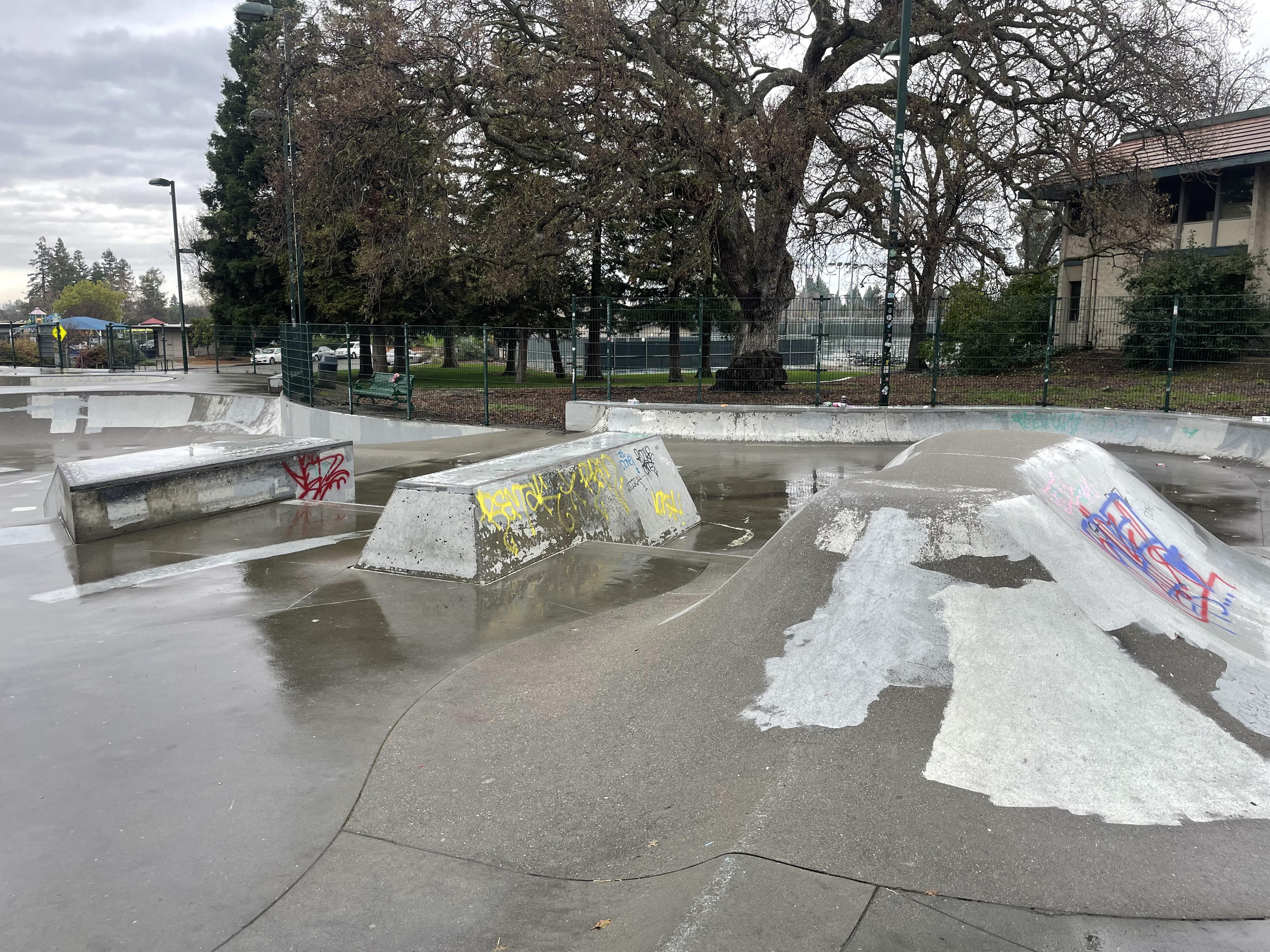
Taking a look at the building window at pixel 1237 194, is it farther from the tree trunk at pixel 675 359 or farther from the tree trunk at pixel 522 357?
the tree trunk at pixel 522 357

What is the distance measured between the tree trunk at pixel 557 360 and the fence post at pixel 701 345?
365 centimetres

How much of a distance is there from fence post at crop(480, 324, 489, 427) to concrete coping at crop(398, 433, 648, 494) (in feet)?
29.4

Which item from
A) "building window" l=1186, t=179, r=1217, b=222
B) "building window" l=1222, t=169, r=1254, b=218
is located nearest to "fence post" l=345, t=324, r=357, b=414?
"building window" l=1186, t=179, r=1217, b=222

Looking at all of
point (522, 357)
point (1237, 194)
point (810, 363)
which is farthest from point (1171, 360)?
point (1237, 194)

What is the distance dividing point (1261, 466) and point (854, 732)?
40.9 ft

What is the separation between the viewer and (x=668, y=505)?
9281 mm

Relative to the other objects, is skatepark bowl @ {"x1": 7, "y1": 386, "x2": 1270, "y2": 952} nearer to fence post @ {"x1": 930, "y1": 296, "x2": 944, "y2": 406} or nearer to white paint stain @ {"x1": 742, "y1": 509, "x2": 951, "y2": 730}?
white paint stain @ {"x1": 742, "y1": 509, "x2": 951, "y2": 730}

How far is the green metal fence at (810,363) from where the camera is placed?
18.4 meters

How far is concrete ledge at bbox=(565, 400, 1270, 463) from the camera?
15.3m

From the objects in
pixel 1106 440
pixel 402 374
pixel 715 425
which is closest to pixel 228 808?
pixel 715 425

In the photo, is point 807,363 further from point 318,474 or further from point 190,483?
point 190,483

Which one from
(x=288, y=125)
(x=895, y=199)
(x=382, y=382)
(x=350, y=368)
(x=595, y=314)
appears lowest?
(x=382, y=382)

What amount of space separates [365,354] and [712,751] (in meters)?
25.4

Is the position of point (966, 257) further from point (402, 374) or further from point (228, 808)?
point (228, 808)
